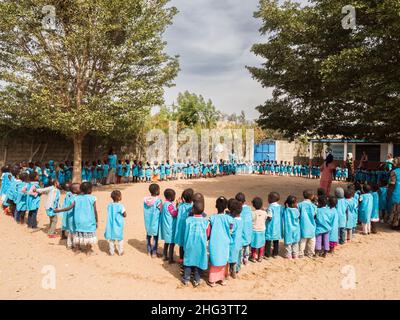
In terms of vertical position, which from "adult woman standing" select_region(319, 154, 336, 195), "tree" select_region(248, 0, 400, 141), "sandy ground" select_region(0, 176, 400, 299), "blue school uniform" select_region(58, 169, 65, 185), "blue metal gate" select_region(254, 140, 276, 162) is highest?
"tree" select_region(248, 0, 400, 141)

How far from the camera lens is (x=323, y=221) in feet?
20.9

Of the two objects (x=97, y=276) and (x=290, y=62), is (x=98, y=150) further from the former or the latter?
(x=97, y=276)

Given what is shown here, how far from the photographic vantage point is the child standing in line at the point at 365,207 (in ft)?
25.6

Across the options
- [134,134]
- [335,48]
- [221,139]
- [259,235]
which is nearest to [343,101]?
[335,48]

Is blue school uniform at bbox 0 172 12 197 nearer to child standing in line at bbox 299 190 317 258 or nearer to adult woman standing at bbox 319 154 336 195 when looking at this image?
child standing in line at bbox 299 190 317 258

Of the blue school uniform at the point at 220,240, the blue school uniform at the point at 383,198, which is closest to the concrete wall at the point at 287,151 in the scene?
the blue school uniform at the point at 383,198

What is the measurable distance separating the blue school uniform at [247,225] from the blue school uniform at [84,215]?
2714 millimetres

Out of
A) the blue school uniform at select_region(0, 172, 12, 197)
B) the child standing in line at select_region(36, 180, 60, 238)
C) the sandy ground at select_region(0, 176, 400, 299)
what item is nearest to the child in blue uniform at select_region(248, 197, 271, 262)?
the sandy ground at select_region(0, 176, 400, 299)

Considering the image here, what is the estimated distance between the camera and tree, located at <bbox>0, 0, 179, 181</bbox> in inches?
461

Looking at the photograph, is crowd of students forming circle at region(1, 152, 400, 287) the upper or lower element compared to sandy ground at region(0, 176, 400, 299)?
upper

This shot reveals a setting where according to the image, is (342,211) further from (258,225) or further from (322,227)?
(258,225)

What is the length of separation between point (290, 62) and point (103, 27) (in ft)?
21.5
